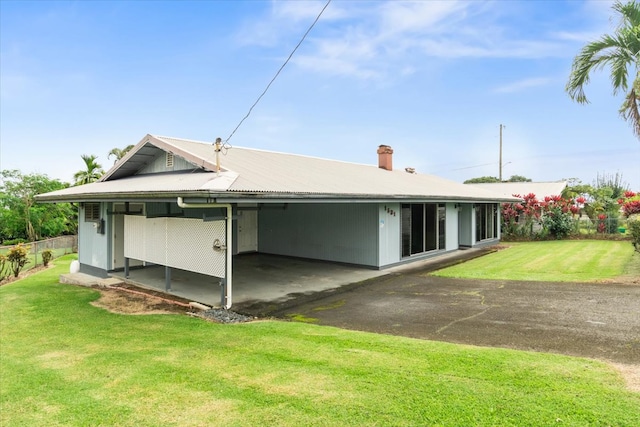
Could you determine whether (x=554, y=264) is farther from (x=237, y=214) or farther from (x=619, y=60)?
(x=237, y=214)

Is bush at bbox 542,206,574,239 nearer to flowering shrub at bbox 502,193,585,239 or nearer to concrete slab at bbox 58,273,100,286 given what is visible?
flowering shrub at bbox 502,193,585,239

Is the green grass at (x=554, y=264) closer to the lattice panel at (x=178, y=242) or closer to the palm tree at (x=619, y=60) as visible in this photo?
the palm tree at (x=619, y=60)

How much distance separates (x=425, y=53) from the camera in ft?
48.9

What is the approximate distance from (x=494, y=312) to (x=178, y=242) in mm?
7072

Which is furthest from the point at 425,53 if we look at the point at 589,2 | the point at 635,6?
the point at 635,6

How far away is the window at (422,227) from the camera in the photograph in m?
14.1

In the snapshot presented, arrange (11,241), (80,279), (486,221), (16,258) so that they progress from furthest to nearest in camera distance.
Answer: (11,241) < (486,221) < (16,258) < (80,279)

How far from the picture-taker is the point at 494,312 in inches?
286

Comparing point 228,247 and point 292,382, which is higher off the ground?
point 228,247

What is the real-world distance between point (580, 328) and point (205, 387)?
18.5 feet

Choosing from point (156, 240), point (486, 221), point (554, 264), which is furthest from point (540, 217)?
point (156, 240)

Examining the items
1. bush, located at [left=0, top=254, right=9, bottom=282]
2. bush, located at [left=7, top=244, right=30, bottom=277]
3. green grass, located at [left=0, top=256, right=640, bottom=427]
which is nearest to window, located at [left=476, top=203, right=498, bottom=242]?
green grass, located at [left=0, top=256, right=640, bottom=427]

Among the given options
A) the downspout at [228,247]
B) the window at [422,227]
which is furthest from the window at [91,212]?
the window at [422,227]

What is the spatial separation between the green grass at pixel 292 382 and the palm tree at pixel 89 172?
82.4 ft
